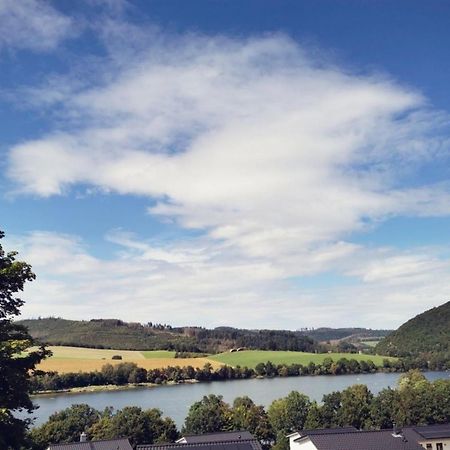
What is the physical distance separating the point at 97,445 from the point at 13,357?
20239 millimetres

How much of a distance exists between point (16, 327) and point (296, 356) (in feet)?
514

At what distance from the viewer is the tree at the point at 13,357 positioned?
1512 cm

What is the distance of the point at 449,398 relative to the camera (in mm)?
53500

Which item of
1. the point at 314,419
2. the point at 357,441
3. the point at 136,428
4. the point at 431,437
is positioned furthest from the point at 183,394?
the point at 357,441

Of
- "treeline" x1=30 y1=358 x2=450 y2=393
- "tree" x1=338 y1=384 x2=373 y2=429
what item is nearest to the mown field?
"treeline" x1=30 y1=358 x2=450 y2=393

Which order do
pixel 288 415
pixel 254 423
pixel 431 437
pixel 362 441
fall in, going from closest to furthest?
pixel 362 441 < pixel 431 437 < pixel 254 423 < pixel 288 415

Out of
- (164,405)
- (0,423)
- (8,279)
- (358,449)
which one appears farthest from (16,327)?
(164,405)

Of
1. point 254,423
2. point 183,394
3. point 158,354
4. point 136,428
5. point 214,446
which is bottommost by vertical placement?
point 183,394

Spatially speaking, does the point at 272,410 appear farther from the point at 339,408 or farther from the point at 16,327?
the point at 16,327

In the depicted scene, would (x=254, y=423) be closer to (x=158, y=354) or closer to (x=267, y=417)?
(x=267, y=417)

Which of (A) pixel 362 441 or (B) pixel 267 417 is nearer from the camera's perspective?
(A) pixel 362 441

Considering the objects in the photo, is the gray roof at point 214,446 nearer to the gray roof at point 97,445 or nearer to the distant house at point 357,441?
the gray roof at point 97,445

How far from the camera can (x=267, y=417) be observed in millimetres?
51969

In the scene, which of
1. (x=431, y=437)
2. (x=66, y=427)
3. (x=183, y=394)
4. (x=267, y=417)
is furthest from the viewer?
(x=183, y=394)
